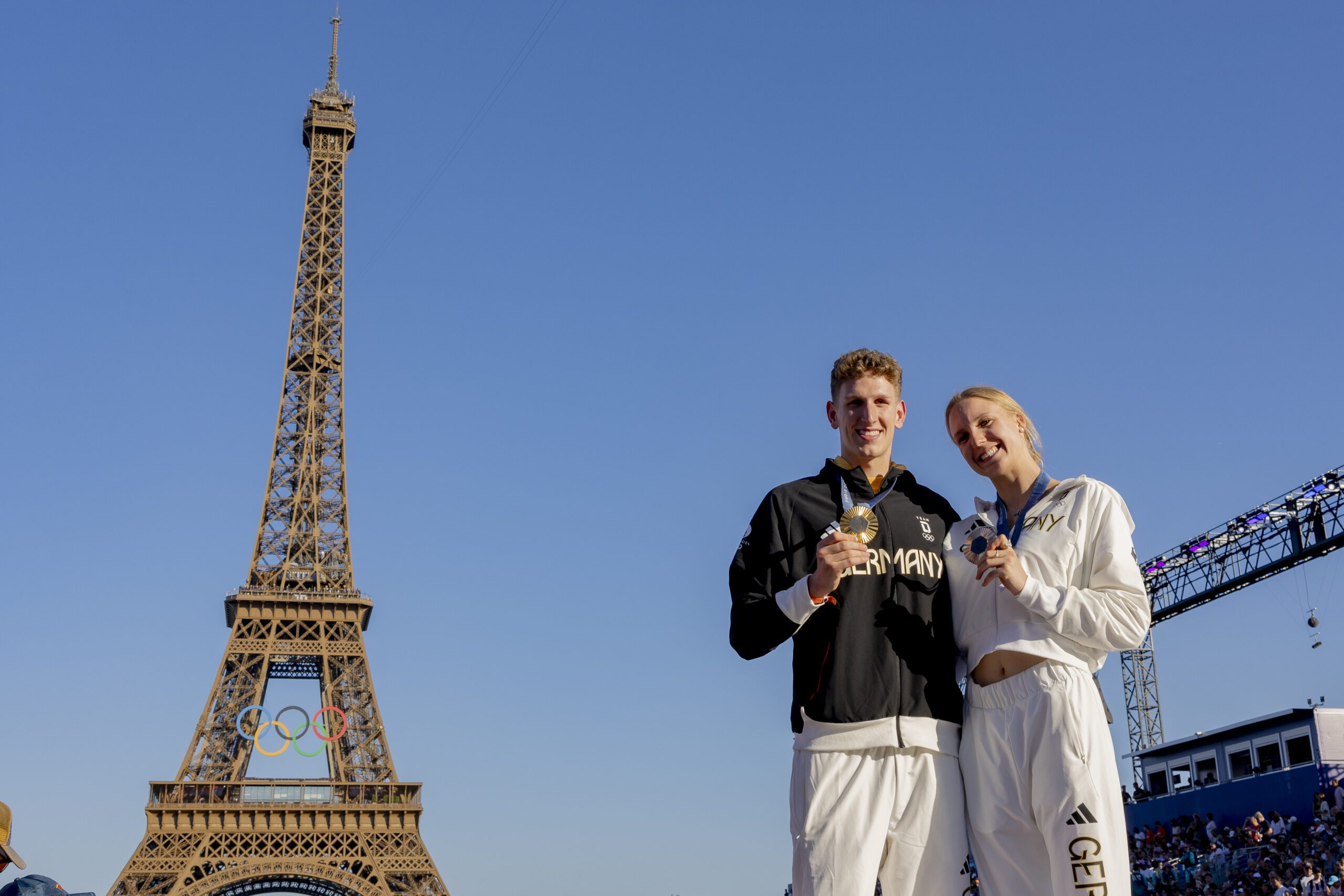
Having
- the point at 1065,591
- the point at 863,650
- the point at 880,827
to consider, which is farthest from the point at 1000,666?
the point at 880,827

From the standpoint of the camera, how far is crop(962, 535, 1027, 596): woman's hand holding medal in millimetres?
4176

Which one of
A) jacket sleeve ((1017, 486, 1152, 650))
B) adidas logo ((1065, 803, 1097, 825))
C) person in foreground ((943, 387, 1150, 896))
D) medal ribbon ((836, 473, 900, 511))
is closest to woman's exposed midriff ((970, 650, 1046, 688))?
person in foreground ((943, 387, 1150, 896))

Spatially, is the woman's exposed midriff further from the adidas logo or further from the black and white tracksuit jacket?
the adidas logo

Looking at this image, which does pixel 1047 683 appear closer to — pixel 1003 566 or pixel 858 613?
pixel 1003 566

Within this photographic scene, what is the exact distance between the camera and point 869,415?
475 cm

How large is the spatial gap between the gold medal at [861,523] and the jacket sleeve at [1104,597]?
0.53 metres

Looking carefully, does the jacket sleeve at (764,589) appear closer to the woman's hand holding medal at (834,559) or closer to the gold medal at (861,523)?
the woman's hand holding medal at (834,559)

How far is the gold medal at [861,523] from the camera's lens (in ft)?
14.1

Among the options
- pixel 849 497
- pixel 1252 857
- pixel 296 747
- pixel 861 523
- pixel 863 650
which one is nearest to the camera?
pixel 861 523

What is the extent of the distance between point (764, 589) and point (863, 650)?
42 cm

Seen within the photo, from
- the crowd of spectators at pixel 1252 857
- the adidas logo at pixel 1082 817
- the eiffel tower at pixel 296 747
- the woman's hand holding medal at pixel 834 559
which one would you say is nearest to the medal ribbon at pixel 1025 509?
the woman's hand holding medal at pixel 834 559

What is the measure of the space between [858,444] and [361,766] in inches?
1711

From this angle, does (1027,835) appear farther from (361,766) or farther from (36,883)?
(361,766)

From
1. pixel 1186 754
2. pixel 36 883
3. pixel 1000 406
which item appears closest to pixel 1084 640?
pixel 1000 406
